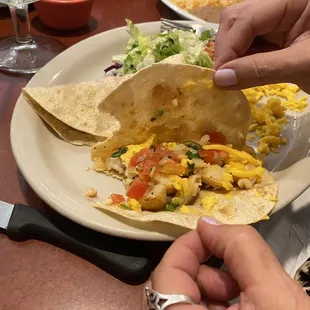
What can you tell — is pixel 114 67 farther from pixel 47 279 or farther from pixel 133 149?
pixel 47 279

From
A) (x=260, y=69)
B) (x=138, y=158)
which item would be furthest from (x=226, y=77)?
(x=138, y=158)

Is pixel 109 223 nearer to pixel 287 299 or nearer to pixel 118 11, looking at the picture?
pixel 287 299

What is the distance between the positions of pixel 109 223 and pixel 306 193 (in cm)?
69

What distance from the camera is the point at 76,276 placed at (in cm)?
127

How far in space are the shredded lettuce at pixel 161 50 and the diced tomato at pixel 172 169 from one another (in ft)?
2.03

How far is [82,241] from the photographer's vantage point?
1301 mm

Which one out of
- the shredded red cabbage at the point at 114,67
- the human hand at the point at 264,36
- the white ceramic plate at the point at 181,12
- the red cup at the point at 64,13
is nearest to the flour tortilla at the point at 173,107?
the human hand at the point at 264,36

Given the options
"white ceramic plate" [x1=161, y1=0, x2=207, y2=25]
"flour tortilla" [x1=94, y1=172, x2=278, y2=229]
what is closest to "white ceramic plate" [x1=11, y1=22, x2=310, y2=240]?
"flour tortilla" [x1=94, y1=172, x2=278, y2=229]

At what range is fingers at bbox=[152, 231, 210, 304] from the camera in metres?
0.94

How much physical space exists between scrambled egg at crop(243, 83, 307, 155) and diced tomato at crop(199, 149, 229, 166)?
7.9 inches

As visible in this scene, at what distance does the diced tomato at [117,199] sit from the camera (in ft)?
4.51

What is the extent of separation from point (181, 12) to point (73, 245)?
4.71ft

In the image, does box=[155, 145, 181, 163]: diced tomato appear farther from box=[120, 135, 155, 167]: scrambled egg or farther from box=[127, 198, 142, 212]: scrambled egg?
box=[127, 198, 142, 212]: scrambled egg

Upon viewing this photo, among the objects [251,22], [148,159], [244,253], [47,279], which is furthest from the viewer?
[251,22]
